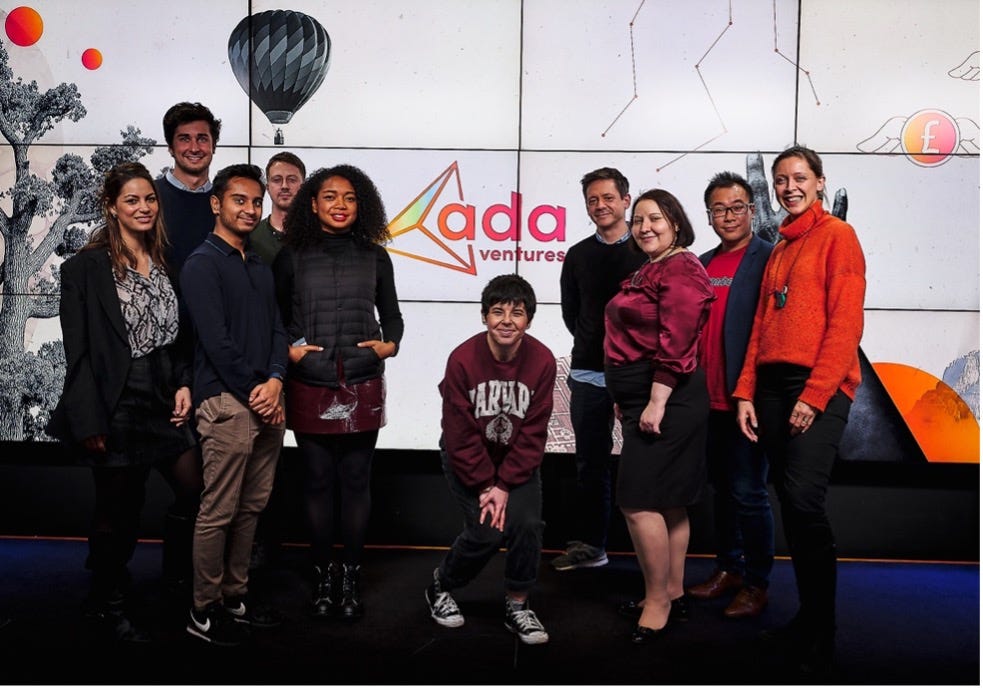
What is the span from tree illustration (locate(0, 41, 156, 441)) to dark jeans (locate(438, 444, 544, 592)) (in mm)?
2142

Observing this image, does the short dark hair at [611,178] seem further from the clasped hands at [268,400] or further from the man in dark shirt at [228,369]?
the clasped hands at [268,400]

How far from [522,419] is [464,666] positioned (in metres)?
0.73

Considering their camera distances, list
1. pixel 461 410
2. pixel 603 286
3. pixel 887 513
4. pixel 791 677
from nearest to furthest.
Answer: pixel 791 677, pixel 461 410, pixel 603 286, pixel 887 513

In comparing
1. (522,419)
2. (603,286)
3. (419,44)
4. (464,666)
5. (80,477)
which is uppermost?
(419,44)

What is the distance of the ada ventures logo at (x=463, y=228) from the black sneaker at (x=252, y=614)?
1.64m

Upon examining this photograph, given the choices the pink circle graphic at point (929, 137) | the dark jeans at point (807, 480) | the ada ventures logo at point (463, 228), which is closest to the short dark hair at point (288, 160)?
the ada ventures logo at point (463, 228)

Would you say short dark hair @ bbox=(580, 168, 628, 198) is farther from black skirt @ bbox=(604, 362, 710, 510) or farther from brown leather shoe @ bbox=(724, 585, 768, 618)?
brown leather shoe @ bbox=(724, 585, 768, 618)

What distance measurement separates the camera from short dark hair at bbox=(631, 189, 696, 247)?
8.10ft

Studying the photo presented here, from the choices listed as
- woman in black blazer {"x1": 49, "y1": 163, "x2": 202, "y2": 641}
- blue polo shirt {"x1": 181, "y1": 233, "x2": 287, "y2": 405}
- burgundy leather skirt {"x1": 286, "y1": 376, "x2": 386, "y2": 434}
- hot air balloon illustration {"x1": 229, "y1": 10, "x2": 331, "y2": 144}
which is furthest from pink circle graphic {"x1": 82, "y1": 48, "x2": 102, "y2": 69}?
burgundy leather skirt {"x1": 286, "y1": 376, "x2": 386, "y2": 434}

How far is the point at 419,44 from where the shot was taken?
3623mm

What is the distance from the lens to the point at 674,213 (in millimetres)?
2477

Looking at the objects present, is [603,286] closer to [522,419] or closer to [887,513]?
[522,419]

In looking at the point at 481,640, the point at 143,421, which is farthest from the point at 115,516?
the point at 481,640

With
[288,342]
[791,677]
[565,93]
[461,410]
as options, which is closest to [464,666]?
[461,410]
